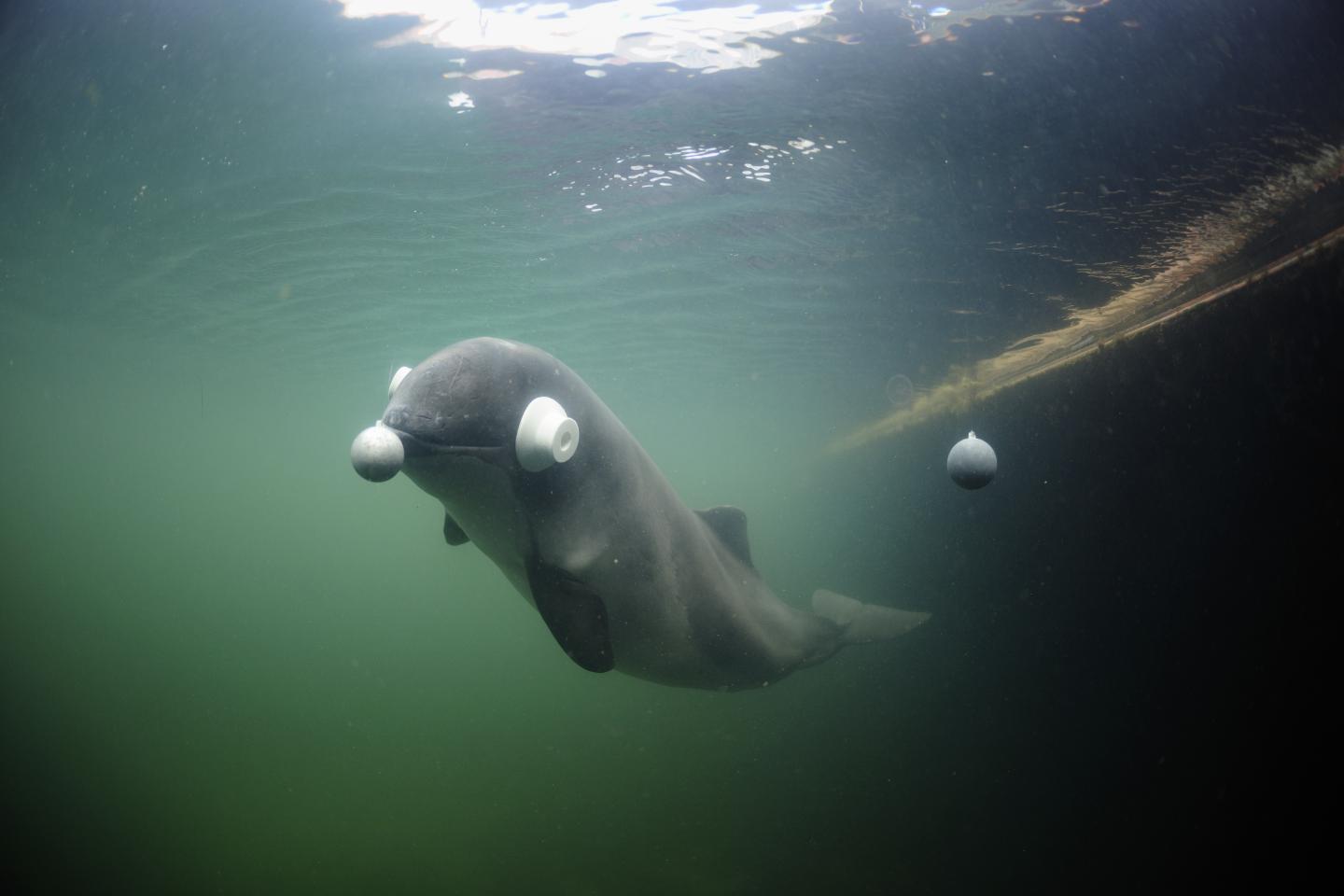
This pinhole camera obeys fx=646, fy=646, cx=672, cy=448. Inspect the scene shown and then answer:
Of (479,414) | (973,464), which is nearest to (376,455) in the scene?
(479,414)

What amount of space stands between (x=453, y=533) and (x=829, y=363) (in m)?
14.5

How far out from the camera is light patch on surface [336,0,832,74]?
5652 millimetres

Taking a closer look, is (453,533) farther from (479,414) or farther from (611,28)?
(611,28)

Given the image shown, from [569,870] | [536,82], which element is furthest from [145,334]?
[569,870]

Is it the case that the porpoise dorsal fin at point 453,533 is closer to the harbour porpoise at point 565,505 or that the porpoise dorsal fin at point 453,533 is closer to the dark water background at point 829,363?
the harbour porpoise at point 565,505

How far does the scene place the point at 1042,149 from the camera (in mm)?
6035

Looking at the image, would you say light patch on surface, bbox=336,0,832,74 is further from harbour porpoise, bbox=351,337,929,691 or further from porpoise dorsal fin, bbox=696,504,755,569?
porpoise dorsal fin, bbox=696,504,755,569

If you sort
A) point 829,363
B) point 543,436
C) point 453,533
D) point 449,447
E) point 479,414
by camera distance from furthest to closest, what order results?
point 829,363 < point 453,533 < point 479,414 < point 449,447 < point 543,436

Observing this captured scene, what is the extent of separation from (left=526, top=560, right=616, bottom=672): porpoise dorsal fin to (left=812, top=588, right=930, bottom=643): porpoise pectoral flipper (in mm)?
4503

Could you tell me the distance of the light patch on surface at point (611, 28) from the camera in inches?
223

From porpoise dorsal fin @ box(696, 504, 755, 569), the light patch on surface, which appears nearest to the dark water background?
the light patch on surface

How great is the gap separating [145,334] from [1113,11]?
1006 inches

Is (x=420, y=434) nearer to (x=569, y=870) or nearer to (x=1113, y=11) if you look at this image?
(x=1113, y=11)

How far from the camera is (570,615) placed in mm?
3854
